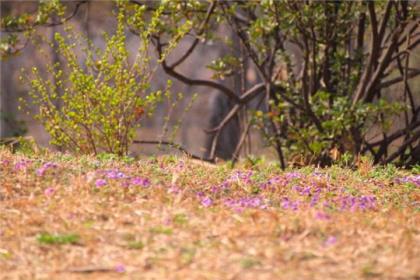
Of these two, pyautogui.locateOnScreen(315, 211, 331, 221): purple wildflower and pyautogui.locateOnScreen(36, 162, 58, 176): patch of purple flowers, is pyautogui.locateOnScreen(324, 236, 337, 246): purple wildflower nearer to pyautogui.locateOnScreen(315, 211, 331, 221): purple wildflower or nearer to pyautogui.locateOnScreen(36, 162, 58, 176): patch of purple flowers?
pyautogui.locateOnScreen(315, 211, 331, 221): purple wildflower

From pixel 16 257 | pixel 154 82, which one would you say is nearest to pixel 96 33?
pixel 154 82

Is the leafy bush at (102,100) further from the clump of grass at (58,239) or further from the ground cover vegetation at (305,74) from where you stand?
the clump of grass at (58,239)

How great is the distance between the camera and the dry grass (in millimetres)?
4195

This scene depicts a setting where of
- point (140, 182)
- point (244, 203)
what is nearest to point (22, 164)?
point (140, 182)

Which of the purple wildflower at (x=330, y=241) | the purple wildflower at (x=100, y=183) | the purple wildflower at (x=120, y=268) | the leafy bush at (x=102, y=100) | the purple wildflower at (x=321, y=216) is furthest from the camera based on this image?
the leafy bush at (x=102, y=100)

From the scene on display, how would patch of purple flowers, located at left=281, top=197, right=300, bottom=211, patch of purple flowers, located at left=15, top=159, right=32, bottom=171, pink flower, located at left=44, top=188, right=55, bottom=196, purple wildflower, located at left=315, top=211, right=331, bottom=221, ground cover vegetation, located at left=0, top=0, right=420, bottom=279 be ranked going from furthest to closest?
1. patch of purple flowers, located at left=15, top=159, right=32, bottom=171
2. patch of purple flowers, located at left=281, top=197, right=300, bottom=211
3. pink flower, located at left=44, top=188, right=55, bottom=196
4. purple wildflower, located at left=315, top=211, right=331, bottom=221
5. ground cover vegetation, located at left=0, top=0, right=420, bottom=279

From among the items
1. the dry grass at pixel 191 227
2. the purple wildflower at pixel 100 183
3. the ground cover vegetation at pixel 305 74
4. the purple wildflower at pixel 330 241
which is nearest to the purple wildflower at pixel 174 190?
the dry grass at pixel 191 227

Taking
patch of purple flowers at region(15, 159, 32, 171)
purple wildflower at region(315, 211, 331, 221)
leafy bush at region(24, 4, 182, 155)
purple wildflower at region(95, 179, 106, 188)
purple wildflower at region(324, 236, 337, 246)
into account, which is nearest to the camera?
purple wildflower at region(324, 236, 337, 246)

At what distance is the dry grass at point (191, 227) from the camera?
4195 millimetres

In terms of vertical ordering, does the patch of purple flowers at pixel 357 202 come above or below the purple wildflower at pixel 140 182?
below

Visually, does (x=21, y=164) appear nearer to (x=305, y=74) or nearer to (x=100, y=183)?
(x=100, y=183)

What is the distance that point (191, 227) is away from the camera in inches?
188

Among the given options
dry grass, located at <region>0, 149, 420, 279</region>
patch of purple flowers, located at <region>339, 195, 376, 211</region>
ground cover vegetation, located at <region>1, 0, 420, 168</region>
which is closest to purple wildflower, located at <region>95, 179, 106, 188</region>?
dry grass, located at <region>0, 149, 420, 279</region>

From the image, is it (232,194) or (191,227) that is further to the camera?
(232,194)
